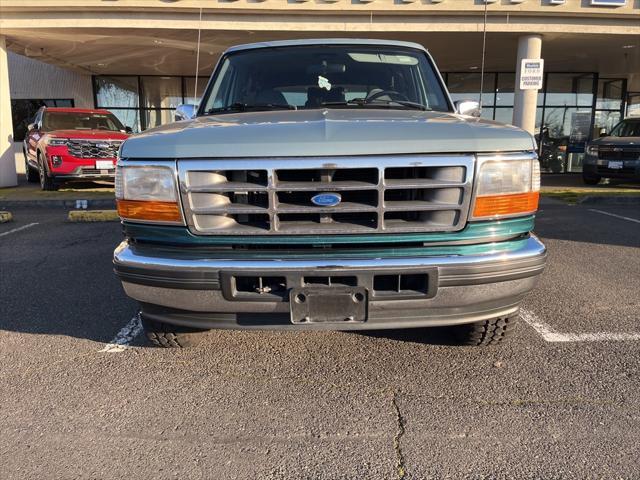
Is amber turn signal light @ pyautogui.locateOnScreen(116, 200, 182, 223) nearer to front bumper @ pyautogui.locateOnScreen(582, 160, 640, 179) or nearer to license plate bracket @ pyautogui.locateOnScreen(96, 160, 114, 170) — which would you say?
license plate bracket @ pyautogui.locateOnScreen(96, 160, 114, 170)

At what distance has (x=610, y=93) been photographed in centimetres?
1870

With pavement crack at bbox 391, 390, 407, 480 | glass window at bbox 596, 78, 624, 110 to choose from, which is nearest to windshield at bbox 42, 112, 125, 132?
pavement crack at bbox 391, 390, 407, 480

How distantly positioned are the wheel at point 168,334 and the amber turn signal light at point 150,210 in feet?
2.24

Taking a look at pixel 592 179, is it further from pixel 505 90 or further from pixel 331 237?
pixel 331 237

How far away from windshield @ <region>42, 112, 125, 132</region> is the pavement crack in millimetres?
11254

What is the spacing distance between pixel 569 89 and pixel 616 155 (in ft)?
22.4

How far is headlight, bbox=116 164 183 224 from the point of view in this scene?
2.45 m

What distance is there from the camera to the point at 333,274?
2326mm

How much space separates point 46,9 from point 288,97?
33.3 ft

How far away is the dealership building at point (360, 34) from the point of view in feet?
35.5

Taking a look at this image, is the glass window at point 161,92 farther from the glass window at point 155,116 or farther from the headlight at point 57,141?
the headlight at point 57,141

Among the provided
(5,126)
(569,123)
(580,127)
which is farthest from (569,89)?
(5,126)

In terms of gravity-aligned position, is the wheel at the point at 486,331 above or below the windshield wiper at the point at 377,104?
below

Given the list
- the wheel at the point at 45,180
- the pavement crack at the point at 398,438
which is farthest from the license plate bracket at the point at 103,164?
the pavement crack at the point at 398,438
